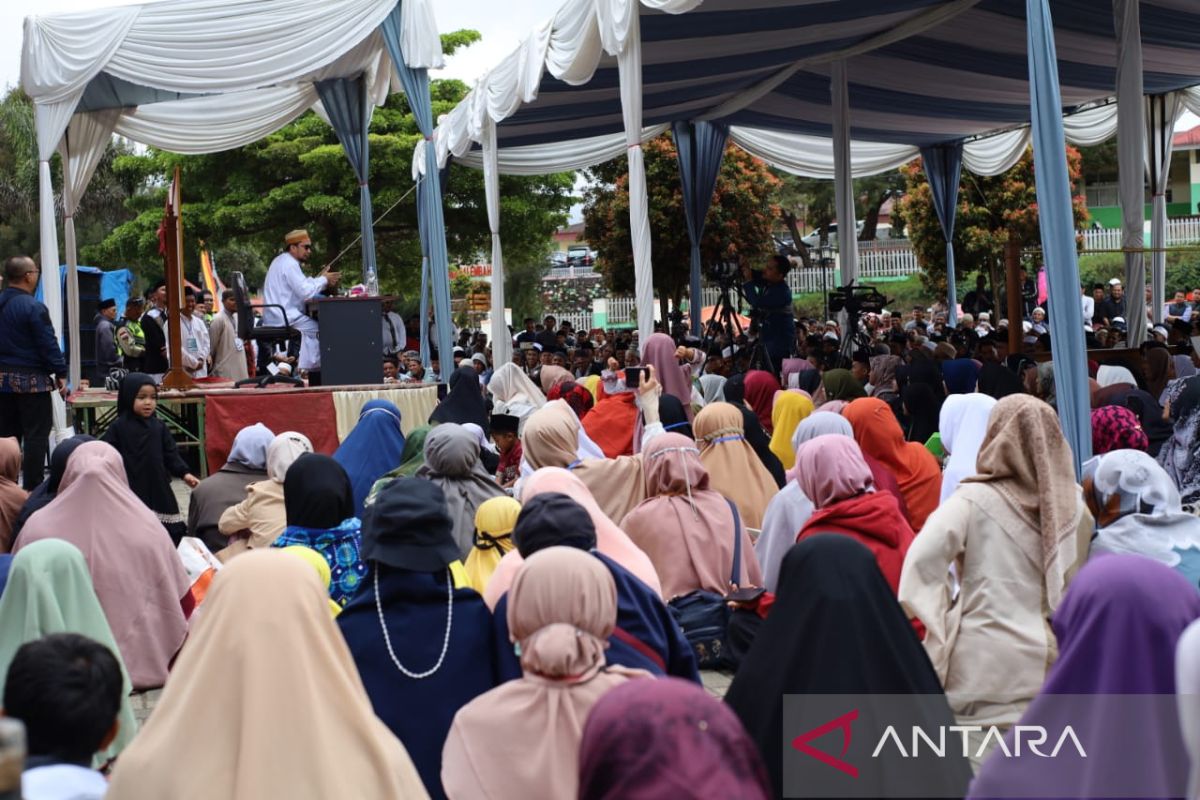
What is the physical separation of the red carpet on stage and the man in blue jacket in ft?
4.72

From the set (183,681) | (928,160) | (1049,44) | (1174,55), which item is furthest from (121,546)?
(928,160)

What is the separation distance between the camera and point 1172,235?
32750mm

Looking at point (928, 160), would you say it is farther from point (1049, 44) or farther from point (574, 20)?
point (1049, 44)

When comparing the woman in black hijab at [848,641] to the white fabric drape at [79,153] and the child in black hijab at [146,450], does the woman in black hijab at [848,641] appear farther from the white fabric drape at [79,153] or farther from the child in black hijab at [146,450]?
the white fabric drape at [79,153]

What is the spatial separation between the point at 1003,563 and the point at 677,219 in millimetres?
17554

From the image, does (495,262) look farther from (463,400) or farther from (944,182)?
(944,182)

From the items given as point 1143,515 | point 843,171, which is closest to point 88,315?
point 843,171

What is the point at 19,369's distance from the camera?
27.7 ft

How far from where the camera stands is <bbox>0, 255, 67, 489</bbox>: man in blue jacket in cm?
841

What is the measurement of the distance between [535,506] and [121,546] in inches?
87.3

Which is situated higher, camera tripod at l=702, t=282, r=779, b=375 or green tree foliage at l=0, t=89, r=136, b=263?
green tree foliage at l=0, t=89, r=136, b=263

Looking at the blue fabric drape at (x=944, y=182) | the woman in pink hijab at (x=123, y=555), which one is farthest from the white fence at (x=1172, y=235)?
the woman in pink hijab at (x=123, y=555)

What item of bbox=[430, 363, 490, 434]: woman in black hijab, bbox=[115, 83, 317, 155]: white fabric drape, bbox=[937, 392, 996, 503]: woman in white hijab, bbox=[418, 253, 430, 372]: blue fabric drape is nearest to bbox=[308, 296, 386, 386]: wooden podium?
bbox=[430, 363, 490, 434]: woman in black hijab

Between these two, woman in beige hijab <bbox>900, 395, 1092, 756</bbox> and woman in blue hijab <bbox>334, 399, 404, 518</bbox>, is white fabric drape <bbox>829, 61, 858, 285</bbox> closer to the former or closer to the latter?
woman in blue hijab <bbox>334, 399, 404, 518</bbox>
